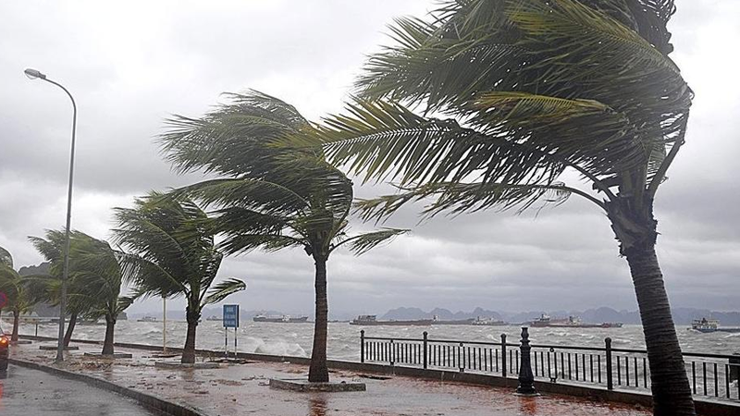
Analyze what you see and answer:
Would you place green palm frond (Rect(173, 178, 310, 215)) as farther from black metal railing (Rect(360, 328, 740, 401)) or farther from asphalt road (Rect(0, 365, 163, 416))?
black metal railing (Rect(360, 328, 740, 401))

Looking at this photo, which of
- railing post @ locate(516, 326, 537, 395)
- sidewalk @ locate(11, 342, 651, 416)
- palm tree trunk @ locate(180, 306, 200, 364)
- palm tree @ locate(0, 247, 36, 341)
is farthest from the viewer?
palm tree @ locate(0, 247, 36, 341)

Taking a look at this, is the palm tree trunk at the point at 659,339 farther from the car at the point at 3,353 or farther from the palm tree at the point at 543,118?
the car at the point at 3,353

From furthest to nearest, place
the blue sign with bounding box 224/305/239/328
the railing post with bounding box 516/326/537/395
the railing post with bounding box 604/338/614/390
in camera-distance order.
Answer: the blue sign with bounding box 224/305/239/328
the railing post with bounding box 516/326/537/395
the railing post with bounding box 604/338/614/390

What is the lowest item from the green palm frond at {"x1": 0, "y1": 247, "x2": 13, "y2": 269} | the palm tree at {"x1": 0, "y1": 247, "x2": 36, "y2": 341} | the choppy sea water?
the choppy sea water

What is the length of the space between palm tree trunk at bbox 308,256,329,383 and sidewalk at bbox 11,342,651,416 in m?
0.95

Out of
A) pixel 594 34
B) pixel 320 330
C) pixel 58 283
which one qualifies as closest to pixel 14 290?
pixel 58 283

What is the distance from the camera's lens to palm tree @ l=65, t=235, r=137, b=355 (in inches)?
1130

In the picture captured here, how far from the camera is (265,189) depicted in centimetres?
1567

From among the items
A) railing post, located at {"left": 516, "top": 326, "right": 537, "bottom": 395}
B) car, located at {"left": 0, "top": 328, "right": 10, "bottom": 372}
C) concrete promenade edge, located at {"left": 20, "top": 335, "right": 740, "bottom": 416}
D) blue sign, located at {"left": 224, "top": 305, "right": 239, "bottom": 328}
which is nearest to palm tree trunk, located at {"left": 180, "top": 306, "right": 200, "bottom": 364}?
concrete promenade edge, located at {"left": 20, "top": 335, "right": 740, "bottom": 416}

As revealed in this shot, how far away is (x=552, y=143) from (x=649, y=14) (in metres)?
1.89

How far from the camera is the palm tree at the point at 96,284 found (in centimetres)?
2870

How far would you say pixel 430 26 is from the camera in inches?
362

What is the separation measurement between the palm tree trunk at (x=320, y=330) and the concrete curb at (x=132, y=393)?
355cm

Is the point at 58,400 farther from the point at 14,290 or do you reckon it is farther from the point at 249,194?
the point at 14,290
